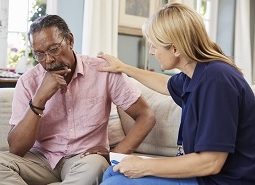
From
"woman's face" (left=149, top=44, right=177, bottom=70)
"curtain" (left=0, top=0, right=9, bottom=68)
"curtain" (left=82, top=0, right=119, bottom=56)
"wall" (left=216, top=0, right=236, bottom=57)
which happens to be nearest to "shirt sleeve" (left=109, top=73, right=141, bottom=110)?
"woman's face" (left=149, top=44, right=177, bottom=70)

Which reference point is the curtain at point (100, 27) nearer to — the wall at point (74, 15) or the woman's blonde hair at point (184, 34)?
the wall at point (74, 15)

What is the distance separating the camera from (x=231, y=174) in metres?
1.24

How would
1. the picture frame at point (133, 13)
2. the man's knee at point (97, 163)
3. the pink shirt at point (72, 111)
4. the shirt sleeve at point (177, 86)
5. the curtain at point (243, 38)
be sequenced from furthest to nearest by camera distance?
the curtain at point (243, 38), the picture frame at point (133, 13), the pink shirt at point (72, 111), the shirt sleeve at point (177, 86), the man's knee at point (97, 163)

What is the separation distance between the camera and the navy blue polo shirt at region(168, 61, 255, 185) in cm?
115

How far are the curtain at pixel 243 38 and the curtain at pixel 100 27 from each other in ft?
6.94

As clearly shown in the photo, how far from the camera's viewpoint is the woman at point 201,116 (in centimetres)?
116

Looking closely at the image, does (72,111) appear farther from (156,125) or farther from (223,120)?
(223,120)

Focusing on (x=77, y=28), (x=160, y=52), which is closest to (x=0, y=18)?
(x=77, y=28)

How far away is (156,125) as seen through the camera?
205cm

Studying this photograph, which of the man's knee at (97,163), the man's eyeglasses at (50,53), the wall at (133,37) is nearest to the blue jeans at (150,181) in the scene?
the man's knee at (97,163)

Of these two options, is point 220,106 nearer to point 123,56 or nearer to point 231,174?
point 231,174

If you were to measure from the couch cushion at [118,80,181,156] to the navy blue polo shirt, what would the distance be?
720 mm

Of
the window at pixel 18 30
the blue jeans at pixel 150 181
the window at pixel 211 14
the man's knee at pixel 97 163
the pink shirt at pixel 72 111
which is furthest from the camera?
the window at pixel 211 14

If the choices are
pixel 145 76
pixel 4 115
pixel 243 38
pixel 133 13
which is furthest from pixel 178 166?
pixel 243 38
